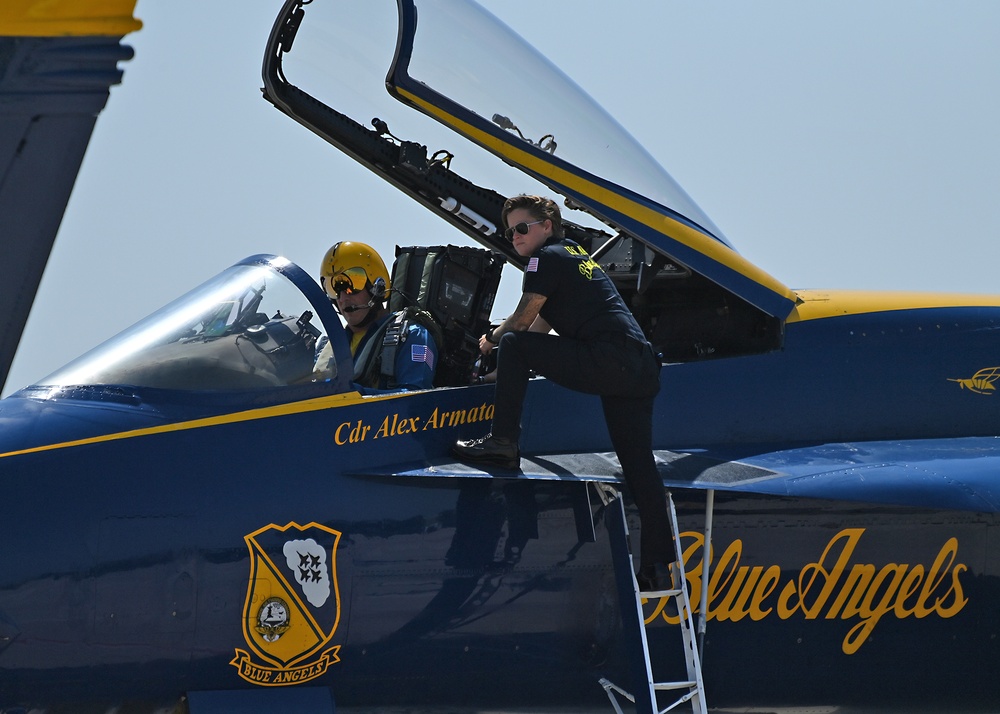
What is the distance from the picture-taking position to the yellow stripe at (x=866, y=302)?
6.07 meters

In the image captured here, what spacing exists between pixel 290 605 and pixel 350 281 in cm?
215

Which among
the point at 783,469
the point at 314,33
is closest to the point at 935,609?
the point at 783,469

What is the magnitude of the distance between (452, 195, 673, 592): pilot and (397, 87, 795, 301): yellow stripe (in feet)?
1.75

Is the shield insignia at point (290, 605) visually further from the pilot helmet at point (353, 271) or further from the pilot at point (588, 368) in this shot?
the pilot helmet at point (353, 271)

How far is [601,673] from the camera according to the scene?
5.21m

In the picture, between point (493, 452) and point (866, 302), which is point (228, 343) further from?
point (866, 302)

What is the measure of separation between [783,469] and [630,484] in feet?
2.69

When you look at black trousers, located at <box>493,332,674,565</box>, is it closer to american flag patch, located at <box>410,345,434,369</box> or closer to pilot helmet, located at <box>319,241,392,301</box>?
american flag patch, located at <box>410,345,434,369</box>

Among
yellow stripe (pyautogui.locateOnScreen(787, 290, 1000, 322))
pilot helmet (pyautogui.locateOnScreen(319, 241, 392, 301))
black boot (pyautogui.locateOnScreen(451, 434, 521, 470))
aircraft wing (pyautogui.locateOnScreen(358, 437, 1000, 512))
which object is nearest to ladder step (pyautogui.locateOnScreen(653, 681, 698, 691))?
aircraft wing (pyautogui.locateOnScreen(358, 437, 1000, 512))

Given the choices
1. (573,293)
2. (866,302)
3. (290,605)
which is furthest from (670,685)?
(866,302)

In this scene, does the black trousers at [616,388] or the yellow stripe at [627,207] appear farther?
the yellow stripe at [627,207]

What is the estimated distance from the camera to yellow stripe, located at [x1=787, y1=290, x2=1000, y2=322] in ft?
19.9

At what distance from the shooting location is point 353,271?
6.42 m

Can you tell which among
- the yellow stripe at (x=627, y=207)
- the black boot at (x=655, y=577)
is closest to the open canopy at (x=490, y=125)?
the yellow stripe at (x=627, y=207)
